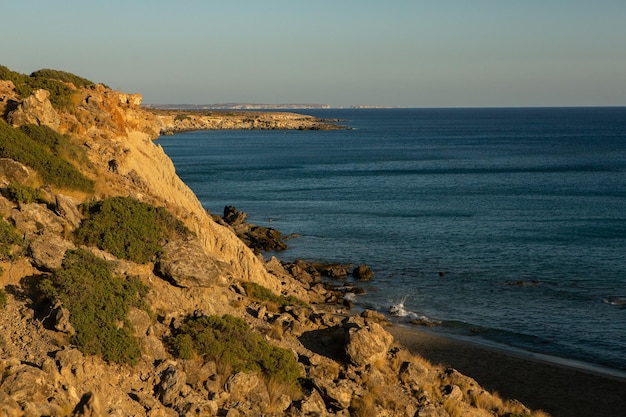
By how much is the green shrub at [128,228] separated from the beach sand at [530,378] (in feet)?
41.3

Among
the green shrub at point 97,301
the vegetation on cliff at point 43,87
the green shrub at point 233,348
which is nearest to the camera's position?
the green shrub at point 97,301

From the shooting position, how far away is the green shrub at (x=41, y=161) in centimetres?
2145

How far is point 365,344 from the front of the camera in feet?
58.9

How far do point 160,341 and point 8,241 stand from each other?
15.3ft

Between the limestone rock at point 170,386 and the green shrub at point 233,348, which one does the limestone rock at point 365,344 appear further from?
the limestone rock at point 170,386

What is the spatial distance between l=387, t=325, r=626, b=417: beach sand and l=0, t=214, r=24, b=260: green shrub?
16.6 metres

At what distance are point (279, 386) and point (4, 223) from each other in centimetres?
818

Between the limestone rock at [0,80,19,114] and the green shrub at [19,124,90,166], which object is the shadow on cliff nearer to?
the green shrub at [19,124,90,166]

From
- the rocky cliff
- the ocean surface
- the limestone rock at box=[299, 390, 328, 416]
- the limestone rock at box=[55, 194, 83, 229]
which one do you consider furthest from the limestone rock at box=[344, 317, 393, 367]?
the ocean surface

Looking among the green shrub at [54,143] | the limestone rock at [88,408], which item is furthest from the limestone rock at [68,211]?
the limestone rock at [88,408]

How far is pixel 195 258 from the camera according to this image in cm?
2016

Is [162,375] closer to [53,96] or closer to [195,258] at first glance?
[195,258]

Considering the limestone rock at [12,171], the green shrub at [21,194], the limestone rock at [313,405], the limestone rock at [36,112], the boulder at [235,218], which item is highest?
the limestone rock at [36,112]

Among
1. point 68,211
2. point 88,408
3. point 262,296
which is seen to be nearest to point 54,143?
point 68,211
